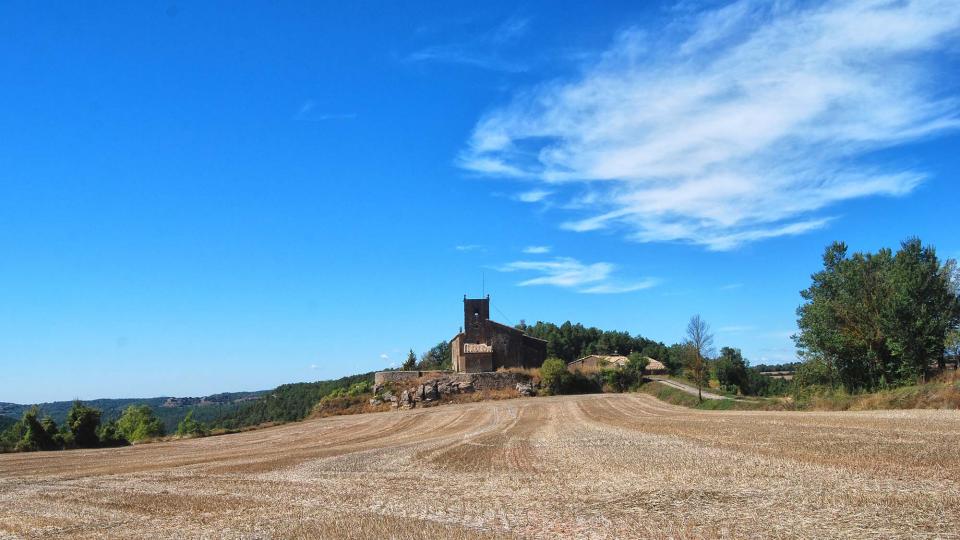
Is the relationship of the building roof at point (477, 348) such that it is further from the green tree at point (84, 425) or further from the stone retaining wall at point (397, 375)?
the green tree at point (84, 425)

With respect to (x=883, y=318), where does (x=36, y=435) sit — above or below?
below

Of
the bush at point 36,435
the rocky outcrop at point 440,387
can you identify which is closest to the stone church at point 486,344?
the rocky outcrop at point 440,387

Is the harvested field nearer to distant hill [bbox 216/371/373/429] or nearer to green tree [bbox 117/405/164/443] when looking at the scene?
green tree [bbox 117/405/164/443]

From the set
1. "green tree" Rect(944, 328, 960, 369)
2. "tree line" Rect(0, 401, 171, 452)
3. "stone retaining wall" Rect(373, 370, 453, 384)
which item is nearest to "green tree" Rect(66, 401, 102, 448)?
"tree line" Rect(0, 401, 171, 452)

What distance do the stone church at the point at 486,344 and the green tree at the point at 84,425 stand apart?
136ft

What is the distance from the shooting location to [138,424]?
342ft

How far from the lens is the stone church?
81.1 metres

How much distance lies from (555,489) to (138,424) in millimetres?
107949

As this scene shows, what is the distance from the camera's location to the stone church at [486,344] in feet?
266

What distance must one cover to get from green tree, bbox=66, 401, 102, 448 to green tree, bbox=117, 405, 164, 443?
163 ft

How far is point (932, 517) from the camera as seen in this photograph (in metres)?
9.69

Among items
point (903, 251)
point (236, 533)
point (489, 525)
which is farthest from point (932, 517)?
point (903, 251)

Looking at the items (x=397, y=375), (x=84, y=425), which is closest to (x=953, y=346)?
(x=397, y=375)

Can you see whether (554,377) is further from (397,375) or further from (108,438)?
(108,438)
